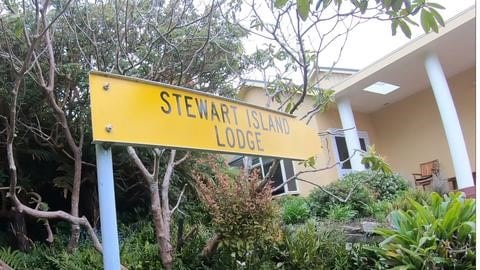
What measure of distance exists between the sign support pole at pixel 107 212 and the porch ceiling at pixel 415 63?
894 cm

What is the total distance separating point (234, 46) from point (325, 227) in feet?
10.1

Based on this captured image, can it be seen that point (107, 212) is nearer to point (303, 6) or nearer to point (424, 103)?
point (303, 6)

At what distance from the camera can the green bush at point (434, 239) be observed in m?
4.05

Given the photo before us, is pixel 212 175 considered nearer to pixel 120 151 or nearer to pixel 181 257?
pixel 120 151

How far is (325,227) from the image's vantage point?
16.9 ft

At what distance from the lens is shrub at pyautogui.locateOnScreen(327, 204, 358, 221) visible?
23.6ft

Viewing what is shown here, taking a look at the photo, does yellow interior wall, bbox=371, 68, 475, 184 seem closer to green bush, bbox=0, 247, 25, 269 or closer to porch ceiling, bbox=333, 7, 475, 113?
porch ceiling, bbox=333, 7, 475, 113

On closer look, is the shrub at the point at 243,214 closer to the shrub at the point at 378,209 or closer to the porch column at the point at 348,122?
the shrub at the point at 378,209

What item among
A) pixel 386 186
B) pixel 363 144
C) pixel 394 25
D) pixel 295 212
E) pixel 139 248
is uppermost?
pixel 363 144

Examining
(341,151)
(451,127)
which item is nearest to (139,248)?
(451,127)

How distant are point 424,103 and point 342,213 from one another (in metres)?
6.97

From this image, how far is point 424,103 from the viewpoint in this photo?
42.3 feet

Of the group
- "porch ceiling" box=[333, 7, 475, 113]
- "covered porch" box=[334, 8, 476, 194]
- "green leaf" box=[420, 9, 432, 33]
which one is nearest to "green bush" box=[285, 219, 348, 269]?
"green leaf" box=[420, 9, 432, 33]

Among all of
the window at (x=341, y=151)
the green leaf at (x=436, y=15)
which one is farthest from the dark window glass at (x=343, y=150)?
the green leaf at (x=436, y=15)
